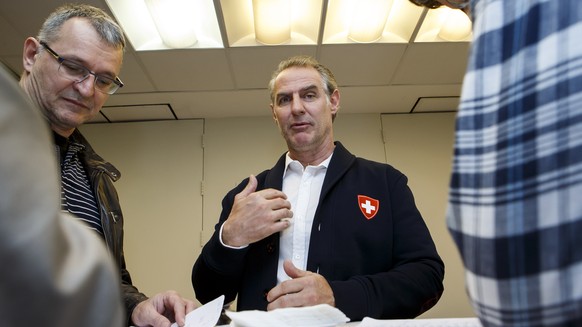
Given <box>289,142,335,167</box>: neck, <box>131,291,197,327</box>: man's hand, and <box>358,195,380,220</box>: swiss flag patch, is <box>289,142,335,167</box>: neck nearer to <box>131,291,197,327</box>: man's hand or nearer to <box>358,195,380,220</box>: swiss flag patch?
<box>358,195,380,220</box>: swiss flag patch

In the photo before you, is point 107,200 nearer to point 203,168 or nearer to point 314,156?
point 314,156

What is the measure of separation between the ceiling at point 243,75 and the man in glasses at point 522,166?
1910 millimetres

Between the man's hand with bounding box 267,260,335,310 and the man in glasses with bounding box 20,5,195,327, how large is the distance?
0.47 m

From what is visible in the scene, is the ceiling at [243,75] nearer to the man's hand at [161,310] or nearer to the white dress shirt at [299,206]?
the white dress shirt at [299,206]

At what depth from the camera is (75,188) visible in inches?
50.6

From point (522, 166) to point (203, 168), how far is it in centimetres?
303

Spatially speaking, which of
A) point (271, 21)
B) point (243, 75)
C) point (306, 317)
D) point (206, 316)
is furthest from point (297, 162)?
point (243, 75)

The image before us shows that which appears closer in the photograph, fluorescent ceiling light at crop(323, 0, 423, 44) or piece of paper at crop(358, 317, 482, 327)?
piece of paper at crop(358, 317, 482, 327)

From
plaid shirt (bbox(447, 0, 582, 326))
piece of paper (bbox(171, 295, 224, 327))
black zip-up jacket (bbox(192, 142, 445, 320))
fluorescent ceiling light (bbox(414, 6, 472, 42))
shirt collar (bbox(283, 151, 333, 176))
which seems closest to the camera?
plaid shirt (bbox(447, 0, 582, 326))

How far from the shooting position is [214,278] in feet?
4.03

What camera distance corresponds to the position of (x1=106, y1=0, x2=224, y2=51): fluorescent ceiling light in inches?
80.8

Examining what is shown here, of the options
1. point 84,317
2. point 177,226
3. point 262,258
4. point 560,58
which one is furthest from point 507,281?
point 177,226

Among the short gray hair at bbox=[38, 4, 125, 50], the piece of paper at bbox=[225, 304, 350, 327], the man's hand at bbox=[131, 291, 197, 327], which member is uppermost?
the short gray hair at bbox=[38, 4, 125, 50]

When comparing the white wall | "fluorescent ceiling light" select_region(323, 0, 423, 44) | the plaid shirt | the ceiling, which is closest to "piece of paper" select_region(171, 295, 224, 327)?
the plaid shirt
